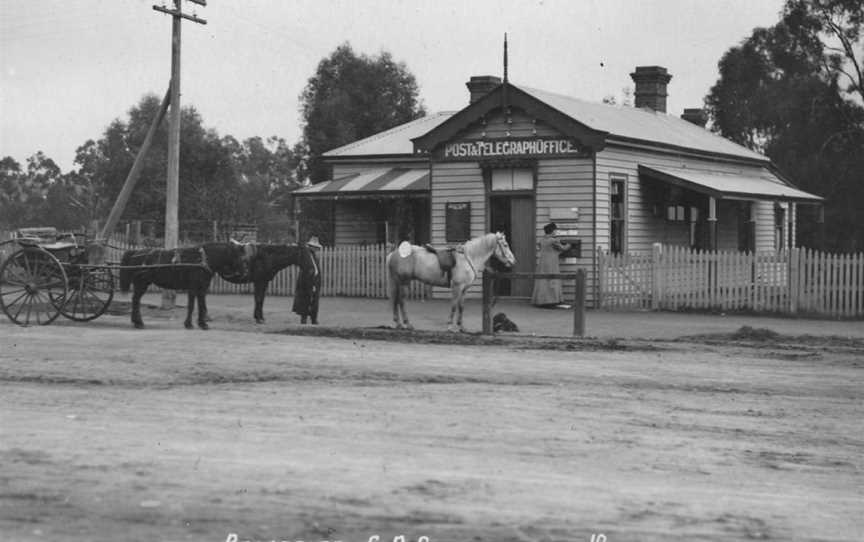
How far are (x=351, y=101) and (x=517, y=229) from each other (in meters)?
33.1

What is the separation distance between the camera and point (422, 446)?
9008mm

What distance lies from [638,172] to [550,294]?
4.63 m

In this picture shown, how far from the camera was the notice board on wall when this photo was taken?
27469mm

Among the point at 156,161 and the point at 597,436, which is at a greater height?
the point at 156,161

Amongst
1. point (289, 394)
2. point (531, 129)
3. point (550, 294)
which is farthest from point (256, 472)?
point (531, 129)

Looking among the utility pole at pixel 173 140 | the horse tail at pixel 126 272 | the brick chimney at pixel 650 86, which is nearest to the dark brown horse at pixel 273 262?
the horse tail at pixel 126 272

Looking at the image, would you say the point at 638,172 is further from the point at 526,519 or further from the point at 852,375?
the point at 526,519

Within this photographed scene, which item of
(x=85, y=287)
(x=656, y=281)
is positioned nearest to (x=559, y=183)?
(x=656, y=281)

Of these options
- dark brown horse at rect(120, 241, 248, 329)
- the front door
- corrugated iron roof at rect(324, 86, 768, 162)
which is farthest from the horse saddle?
corrugated iron roof at rect(324, 86, 768, 162)

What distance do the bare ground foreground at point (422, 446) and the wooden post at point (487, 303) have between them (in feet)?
10.7

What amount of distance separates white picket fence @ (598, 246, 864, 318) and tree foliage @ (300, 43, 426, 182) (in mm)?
33734

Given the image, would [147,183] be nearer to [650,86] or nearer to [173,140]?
[650,86]

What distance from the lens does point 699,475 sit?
8.27 m

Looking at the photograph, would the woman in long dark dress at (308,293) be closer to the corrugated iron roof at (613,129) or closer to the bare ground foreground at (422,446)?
the bare ground foreground at (422,446)
